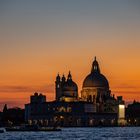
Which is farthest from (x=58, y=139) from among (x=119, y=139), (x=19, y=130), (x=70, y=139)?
(x=19, y=130)

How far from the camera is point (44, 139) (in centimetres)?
10619

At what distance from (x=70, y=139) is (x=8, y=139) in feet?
28.4

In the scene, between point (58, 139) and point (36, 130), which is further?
point (36, 130)

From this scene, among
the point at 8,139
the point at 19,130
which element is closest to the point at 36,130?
the point at 19,130

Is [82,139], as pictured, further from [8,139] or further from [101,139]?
[8,139]

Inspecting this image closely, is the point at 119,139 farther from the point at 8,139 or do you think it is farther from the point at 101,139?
the point at 8,139

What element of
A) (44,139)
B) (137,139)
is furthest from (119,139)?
(44,139)

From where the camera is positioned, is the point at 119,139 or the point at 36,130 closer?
the point at 119,139

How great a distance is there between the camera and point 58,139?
107 metres

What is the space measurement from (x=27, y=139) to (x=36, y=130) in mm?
50205

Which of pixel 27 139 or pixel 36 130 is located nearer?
pixel 27 139

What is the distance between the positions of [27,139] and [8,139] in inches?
115

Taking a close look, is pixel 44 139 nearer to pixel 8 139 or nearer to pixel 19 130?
pixel 8 139

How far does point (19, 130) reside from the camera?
15462 centimetres
